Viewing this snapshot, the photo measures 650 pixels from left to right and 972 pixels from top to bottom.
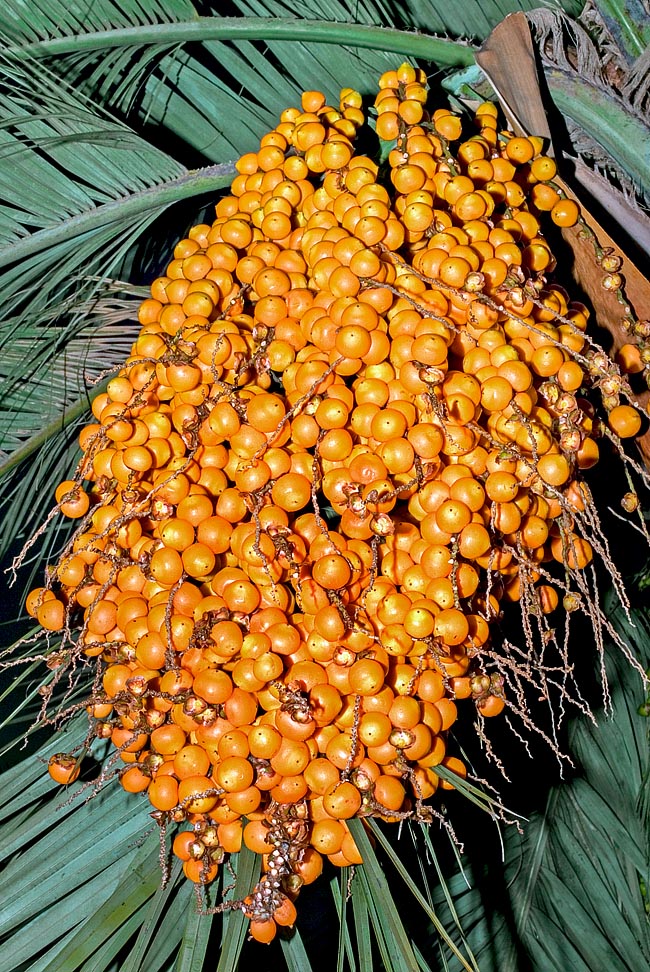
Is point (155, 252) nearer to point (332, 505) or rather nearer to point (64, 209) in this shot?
point (64, 209)

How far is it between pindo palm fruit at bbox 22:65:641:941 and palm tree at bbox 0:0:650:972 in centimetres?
9

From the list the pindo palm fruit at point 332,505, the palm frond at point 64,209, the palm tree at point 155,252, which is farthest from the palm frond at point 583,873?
the palm frond at point 64,209

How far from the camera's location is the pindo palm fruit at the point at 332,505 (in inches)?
31.2

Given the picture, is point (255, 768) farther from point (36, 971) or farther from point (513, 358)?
point (513, 358)

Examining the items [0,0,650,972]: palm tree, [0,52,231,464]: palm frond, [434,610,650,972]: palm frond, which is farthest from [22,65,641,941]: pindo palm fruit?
[434,610,650,972]: palm frond

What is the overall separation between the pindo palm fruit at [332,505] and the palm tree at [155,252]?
86 millimetres

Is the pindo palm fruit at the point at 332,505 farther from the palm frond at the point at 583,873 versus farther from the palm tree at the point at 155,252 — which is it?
the palm frond at the point at 583,873

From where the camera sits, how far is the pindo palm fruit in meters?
0.79

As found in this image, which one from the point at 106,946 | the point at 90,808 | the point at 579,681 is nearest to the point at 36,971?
the point at 106,946

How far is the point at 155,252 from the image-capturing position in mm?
1483

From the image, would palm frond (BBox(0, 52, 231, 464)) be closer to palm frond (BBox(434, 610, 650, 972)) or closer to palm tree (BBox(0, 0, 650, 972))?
palm tree (BBox(0, 0, 650, 972))

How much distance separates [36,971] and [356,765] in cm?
43

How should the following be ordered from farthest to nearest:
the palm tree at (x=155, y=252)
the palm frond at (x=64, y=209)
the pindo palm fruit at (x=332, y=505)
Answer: the palm frond at (x=64, y=209) < the palm tree at (x=155, y=252) < the pindo palm fruit at (x=332, y=505)

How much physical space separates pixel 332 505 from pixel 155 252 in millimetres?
823
